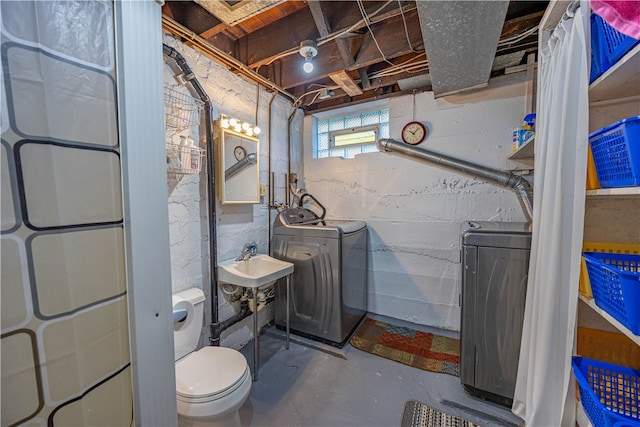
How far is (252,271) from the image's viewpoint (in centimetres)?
186

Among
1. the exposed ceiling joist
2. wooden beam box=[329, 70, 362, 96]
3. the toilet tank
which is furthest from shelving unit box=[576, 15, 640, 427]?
the toilet tank

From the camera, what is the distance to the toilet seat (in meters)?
1.13

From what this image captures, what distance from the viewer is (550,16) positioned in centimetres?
120

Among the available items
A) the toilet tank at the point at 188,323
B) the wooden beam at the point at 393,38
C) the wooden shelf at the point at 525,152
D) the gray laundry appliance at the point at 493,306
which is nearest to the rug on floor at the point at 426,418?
the gray laundry appliance at the point at 493,306

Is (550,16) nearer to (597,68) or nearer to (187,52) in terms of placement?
(597,68)

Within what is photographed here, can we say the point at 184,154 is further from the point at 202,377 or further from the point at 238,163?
the point at 202,377

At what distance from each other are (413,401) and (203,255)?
1.74m

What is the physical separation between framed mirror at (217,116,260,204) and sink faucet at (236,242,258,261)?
15.7 inches

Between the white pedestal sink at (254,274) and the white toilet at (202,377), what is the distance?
0.24 metres

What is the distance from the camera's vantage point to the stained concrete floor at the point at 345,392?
1.47m

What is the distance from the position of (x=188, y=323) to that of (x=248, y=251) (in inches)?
31.4

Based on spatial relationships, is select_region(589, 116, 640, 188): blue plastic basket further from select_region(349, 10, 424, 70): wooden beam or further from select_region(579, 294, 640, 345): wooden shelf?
select_region(349, 10, 424, 70): wooden beam

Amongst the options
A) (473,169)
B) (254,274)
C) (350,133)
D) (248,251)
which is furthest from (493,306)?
(350,133)

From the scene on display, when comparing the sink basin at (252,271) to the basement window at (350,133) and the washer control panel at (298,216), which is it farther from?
the basement window at (350,133)
